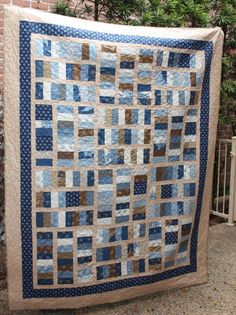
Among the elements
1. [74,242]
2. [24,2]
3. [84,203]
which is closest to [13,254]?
[74,242]

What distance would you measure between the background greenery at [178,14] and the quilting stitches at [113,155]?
3.14ft

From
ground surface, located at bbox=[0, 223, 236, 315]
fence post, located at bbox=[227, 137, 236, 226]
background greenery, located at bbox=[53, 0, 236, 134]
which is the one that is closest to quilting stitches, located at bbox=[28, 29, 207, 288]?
ground surface, located at bbox=[0, 223, 236, 315]

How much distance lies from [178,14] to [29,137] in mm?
2140

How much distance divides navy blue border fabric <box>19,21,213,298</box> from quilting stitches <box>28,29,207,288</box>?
44 millimetres

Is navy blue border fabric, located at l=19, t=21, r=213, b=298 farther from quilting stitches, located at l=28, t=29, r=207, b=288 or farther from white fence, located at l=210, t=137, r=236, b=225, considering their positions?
white fence, located at l=210, t=137, r=236, b=225

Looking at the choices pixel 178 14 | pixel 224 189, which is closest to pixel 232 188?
pixel 224 189

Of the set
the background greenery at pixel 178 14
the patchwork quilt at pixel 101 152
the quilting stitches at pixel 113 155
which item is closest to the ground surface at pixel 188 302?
the patchwork quilt at pixel 101 152

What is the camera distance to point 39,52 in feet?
6.44

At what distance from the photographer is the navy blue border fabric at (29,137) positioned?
1.96 meters

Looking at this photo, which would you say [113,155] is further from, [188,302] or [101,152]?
[188,302]

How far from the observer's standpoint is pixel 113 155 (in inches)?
86.0

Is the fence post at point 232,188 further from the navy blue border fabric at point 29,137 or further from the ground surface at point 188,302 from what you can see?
the navy blue border fabric at point 29,137

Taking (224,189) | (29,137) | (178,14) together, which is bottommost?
(224,189)

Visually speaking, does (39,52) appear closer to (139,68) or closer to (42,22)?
(42,22)
